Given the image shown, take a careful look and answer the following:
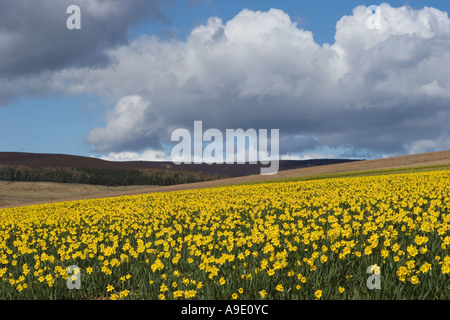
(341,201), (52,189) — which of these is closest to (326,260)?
(341,201)

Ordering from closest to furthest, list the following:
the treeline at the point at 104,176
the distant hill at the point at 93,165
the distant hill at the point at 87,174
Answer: the treeline at the point at 104,176 → the distant hill at the point at 87,174 → the distant hill at the point at 93,165

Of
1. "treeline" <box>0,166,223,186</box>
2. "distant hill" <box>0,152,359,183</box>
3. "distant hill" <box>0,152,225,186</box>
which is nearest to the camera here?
"treeline" <box>0,166,223,186</box>

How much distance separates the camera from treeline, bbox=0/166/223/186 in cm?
8294

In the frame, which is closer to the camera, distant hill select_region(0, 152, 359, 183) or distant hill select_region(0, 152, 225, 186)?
distant hill select_region(0, 152, 225, 186)

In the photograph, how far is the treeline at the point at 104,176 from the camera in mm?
82938

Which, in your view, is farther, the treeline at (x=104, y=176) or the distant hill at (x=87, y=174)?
the distant hill at (x=87, y=174)

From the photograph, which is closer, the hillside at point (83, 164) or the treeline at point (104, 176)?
the treeline at point (104, 176)

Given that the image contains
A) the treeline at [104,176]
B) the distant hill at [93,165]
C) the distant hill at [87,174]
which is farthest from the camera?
the distant hill at [93,165]

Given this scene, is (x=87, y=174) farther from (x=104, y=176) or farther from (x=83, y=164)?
(x=83, y=164)

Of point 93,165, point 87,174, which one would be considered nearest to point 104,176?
point 87,174

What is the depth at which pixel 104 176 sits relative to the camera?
286 ft

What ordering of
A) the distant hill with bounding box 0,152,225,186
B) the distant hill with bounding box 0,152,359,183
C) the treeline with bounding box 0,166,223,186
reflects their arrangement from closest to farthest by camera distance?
the treeline with bounding box 0,166,223,186
the distant hill with bounding box 0,152,225,186
the distant hill with bounding box 0,152,359,183

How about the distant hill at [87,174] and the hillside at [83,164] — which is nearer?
the distant hill at [87,174]

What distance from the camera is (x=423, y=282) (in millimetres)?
6430
